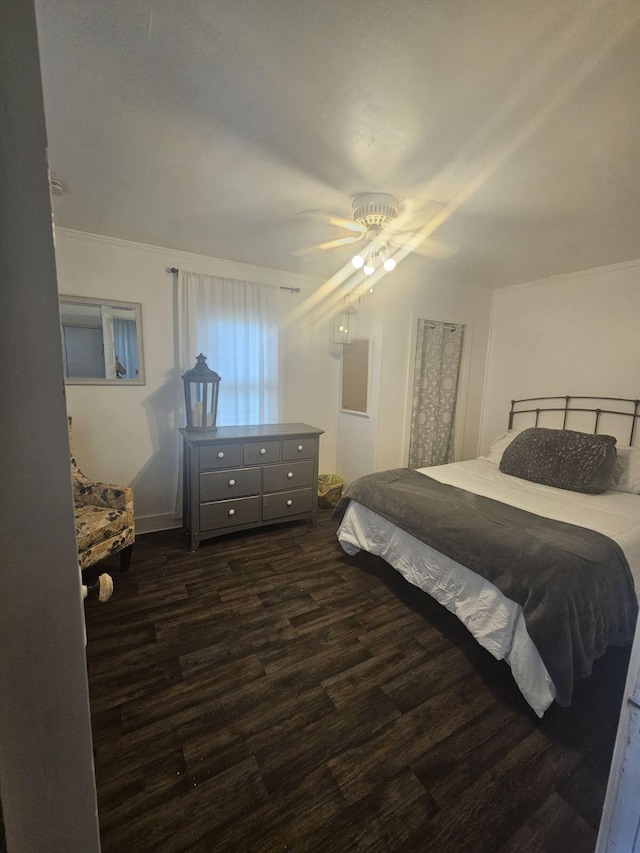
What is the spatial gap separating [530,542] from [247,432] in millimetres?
2175

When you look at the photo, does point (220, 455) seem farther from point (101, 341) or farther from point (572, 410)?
point (572, 410)

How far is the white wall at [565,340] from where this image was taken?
288 centimetres

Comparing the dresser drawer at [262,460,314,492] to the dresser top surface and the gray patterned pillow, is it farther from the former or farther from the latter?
the gray patterned pillow

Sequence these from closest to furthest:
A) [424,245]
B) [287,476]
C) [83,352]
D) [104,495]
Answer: [104,495] < [424,245] < [83,352] < [287,476]

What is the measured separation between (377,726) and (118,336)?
3052 millimetres

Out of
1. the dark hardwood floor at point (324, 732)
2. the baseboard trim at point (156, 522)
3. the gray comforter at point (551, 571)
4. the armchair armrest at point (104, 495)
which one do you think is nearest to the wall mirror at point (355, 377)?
the gray comforter at point (551, 571)

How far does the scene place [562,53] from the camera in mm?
1070

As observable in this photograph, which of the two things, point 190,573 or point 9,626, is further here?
point 190,573

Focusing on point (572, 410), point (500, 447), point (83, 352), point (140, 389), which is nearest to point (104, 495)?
point (140, 389)

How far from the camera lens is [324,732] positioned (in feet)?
4.59

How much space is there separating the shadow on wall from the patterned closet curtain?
2314 mm

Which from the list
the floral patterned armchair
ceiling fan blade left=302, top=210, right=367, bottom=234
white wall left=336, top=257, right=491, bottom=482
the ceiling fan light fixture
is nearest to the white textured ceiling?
ceiling fan blade left=302, top=210, right=367, bottom=234

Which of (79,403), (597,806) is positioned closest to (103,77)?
(79,403)

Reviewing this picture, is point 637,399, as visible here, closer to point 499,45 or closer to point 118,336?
point 499,45
